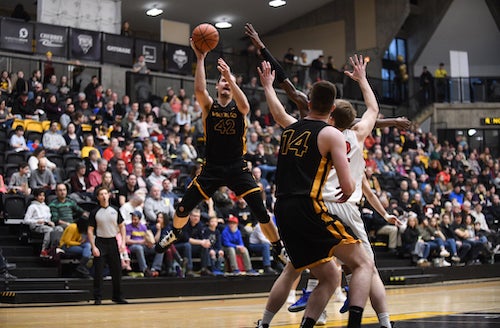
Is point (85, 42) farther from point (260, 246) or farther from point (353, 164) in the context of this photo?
point (353, 164)

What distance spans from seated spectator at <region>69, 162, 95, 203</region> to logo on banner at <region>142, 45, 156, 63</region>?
29.1ft

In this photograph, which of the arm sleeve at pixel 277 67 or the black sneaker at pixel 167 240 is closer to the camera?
the arm sleeve at pixel 277 67

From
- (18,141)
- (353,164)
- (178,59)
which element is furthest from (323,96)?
(178,59)

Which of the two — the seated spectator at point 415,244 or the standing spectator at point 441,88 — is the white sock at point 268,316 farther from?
the standing spectator at point 441,88

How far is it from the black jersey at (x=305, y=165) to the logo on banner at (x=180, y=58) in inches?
721

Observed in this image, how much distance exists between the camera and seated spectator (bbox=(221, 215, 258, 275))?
14211mm

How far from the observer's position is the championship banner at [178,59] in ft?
76.0

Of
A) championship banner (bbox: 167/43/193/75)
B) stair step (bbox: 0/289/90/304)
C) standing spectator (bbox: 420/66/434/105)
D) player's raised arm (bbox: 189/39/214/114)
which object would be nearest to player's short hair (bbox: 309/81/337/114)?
player's raised arm (bbox: 189/39/214/114)

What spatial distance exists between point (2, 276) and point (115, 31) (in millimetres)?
13796

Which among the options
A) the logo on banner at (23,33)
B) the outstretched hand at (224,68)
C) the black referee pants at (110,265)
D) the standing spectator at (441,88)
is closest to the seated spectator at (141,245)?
the black referee pants at (110,265)

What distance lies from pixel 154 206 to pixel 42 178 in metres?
2.11

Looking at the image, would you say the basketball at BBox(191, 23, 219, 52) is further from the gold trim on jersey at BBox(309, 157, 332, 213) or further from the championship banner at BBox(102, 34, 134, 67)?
the championship banner at BBox(102, 34, 134, 67)

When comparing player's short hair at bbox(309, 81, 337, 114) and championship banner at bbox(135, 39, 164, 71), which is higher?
championship banner at bbox(135, 39, 164, 71)

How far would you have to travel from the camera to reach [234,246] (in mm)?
14289
